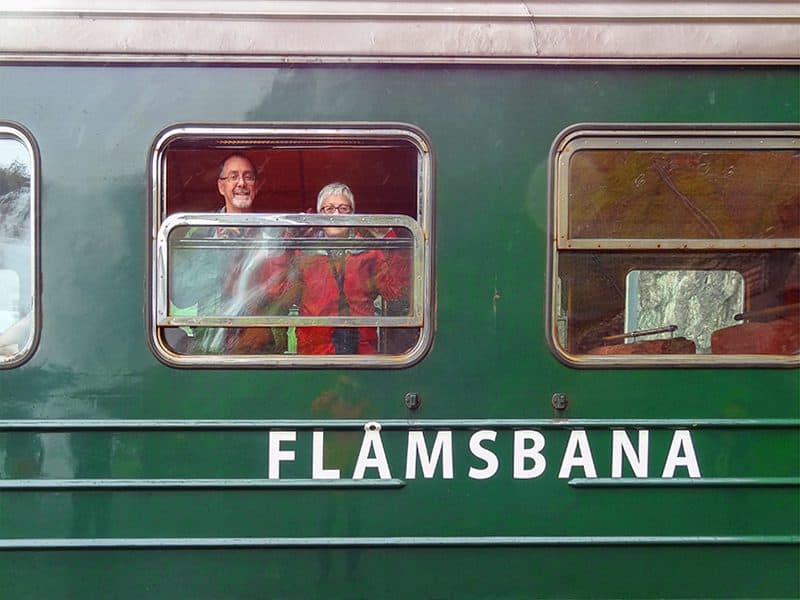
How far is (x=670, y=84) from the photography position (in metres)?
2.21

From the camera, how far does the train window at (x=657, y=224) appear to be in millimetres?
2203

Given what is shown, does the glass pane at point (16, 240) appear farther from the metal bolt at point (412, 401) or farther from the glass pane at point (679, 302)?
the glass pane at point (679, 302)

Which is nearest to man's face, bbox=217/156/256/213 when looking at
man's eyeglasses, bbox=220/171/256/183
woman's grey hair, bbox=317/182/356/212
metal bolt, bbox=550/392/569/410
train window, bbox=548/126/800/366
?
man's eyeglasses, bbox=220/171/256/183

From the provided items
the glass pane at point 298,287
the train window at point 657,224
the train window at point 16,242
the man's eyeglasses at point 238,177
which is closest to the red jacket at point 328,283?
the glass pane at point 298,287

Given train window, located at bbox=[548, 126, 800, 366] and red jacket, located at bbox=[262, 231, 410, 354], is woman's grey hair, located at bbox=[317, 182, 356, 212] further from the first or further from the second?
train window, located at bbox=[548, 126, 800, 366]

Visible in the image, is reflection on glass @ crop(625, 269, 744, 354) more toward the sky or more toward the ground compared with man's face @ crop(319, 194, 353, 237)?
more toward the ground

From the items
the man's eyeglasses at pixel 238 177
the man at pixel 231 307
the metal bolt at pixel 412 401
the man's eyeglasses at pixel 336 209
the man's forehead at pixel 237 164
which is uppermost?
the man's forehead at pixel 237 164

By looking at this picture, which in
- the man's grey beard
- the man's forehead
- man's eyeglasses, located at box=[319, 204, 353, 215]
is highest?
the man's forehead

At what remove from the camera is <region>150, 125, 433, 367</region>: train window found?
7.16ft

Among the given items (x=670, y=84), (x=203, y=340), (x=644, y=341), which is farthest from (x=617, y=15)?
(x=203, y=340)

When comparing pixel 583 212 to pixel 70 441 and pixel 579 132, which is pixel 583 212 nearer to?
→ pixel 579 132

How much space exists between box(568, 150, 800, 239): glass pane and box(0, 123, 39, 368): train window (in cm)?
173

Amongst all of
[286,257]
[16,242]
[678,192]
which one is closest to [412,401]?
[286,257]

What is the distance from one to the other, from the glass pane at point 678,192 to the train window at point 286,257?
0.53m
